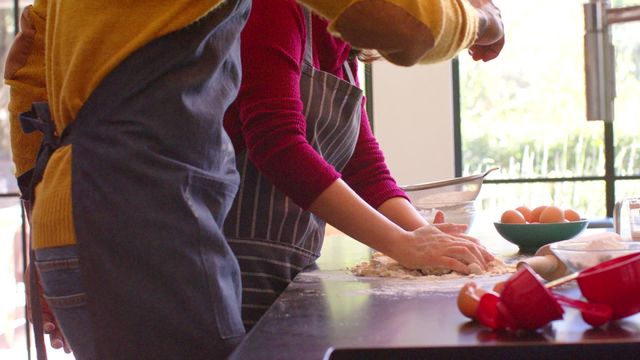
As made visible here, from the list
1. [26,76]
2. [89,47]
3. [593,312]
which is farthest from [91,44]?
[593,312]

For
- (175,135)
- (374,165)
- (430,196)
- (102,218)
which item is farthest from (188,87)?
(430,196)

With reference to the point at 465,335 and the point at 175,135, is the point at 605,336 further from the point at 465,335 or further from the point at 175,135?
the point at 175,135

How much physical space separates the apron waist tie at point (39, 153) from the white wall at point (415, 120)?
271 cm

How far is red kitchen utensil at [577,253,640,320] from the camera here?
0.76 metres

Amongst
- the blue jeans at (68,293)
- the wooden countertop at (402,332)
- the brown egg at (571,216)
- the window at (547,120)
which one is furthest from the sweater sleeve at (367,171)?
the window at (547,120)

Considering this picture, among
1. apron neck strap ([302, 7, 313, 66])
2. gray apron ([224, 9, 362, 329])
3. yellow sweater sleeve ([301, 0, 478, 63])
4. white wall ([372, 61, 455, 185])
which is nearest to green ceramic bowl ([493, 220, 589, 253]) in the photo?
gray apron ([224, 9, 362, 329])

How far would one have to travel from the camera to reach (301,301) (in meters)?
1.00

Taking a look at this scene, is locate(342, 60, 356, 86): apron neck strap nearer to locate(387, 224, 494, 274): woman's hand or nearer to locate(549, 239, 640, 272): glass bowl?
locate(387, 224, 494, 274): woman's hand

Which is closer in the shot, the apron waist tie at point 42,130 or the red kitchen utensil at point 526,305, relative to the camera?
the red kitchen utensil at point 526,305

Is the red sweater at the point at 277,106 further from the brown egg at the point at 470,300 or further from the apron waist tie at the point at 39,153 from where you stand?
the brown egg at the point at 470,300

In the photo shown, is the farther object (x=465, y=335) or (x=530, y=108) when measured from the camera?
(x=530, y=108)

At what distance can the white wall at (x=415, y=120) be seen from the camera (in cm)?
379

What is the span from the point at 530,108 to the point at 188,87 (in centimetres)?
323

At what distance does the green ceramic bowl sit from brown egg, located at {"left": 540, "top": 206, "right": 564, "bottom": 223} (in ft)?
0.12
